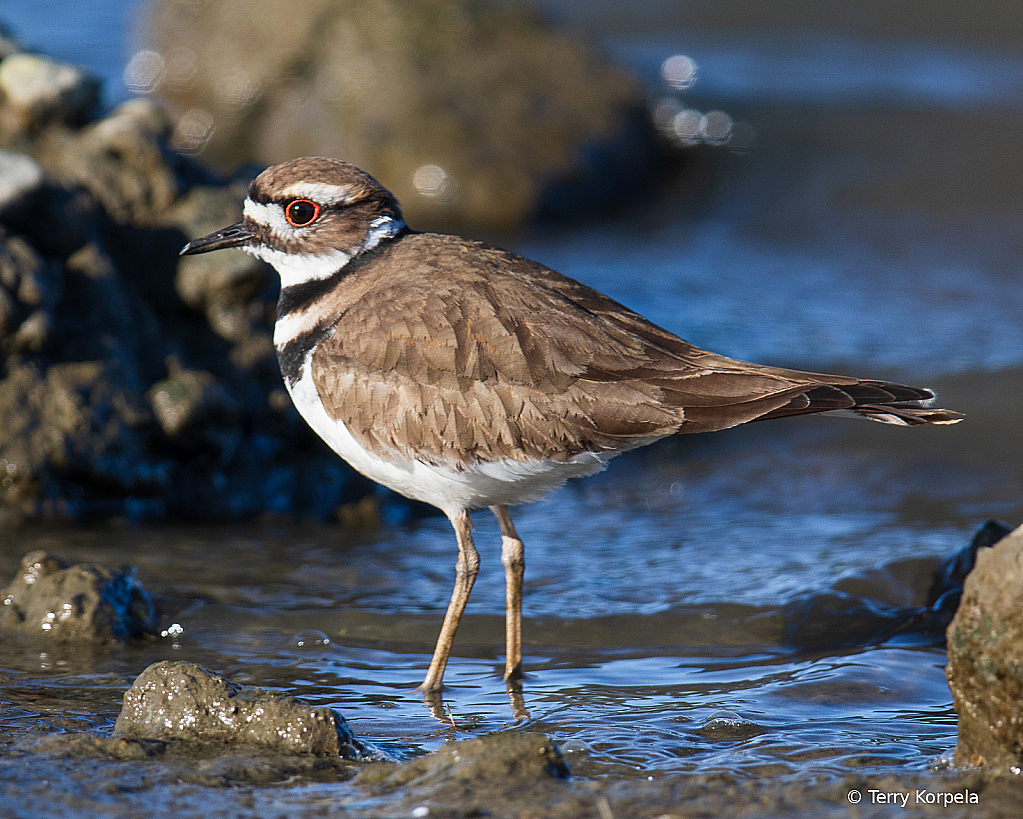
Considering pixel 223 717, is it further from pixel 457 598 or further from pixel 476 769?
pixel 457 598

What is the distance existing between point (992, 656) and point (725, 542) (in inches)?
134

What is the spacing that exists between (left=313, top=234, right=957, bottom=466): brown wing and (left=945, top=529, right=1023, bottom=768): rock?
1.19 metres

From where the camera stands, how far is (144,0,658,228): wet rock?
12.3m

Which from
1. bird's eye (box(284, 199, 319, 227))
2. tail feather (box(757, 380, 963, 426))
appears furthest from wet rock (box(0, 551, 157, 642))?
tail feather (box(757, 380, 963, 426))

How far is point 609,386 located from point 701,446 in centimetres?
394

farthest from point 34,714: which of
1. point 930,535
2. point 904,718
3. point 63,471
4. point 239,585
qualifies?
point 930,535

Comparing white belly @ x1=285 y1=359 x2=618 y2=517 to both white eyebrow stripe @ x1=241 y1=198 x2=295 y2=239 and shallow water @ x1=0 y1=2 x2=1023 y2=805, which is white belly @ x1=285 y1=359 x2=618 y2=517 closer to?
white eyebrow stripe @ x1=241 y1=198 x2=295 y2=239

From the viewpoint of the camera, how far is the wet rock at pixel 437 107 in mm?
12273

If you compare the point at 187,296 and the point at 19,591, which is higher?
the point at 187,296

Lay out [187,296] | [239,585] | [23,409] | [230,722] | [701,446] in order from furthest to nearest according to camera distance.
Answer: [701,446], [187,296], [23,409], [239,585], [230,722]

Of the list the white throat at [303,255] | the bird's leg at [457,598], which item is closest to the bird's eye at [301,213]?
the white throat at [303,255]

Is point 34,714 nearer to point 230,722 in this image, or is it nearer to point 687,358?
point 230,722

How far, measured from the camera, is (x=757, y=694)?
4871 millimetres

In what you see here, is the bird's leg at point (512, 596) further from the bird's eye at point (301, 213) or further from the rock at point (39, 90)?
the rock at point (39, 90)
